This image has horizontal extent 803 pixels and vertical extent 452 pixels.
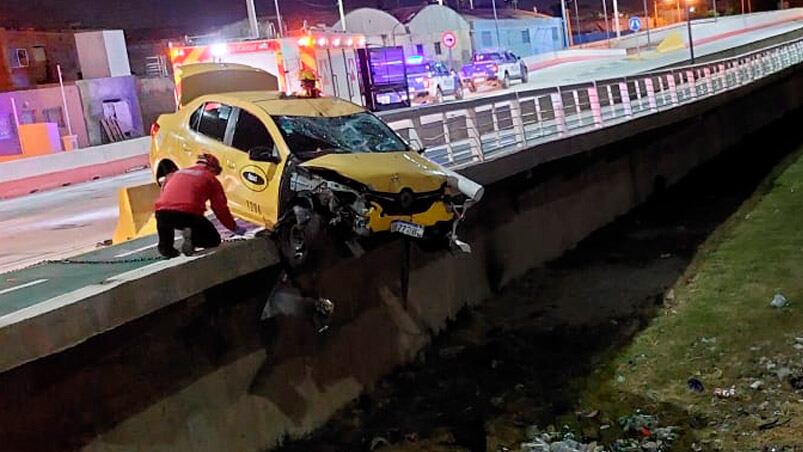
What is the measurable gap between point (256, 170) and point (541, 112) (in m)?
9.09

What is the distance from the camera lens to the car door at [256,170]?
29.8ft

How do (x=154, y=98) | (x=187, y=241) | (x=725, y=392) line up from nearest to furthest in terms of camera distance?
A: (x=187, y=241) < (x=725, y=392) < (x=154, y=98)

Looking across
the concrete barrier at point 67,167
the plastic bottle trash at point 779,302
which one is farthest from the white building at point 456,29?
the plastic bottle trash at point 779,302

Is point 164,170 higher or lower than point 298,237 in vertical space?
higher

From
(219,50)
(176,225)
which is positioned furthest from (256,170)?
(219,50)

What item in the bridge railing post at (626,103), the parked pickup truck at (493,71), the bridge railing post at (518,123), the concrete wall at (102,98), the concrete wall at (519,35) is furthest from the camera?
the concrete wall at (519,35)

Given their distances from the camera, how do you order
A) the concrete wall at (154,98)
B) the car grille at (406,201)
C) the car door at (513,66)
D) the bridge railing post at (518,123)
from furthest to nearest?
the car door at (513,66), the concrete wall at (154,98), the bridge railing post at (518,123), the car grille at (406,201)

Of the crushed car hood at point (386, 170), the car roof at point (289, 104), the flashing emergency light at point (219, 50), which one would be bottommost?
the crushed car hood at point (386, 170)

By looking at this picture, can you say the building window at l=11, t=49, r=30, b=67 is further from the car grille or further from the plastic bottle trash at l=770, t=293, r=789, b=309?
the plastic bottle trash at l=770, t=293, r=789, b=309

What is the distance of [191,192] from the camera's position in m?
8.30

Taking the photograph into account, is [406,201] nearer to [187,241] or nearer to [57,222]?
[187,241]

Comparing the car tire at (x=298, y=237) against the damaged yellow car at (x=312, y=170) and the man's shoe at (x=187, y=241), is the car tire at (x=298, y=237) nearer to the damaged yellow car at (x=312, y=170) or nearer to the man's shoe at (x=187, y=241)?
the damaged yellow car at (x=312, y=170)

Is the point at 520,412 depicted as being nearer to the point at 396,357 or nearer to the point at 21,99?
the point at 396,357

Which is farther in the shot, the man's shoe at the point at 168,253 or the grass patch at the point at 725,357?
the grass patch at the point at 725,357
